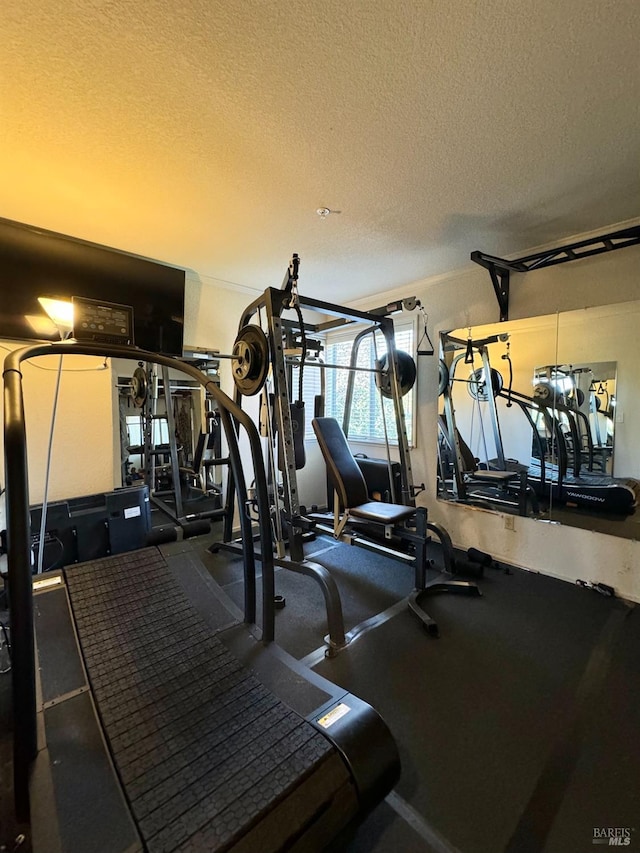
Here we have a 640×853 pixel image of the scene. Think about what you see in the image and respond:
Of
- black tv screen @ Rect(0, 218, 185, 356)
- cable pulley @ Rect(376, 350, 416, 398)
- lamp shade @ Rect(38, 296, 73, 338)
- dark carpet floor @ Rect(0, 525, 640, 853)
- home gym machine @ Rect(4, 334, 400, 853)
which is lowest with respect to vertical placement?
dark carpet floor @ Rect(0, 525, 640, 853)

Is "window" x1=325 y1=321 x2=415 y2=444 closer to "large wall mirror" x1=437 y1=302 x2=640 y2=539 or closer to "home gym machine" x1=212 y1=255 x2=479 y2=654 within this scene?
"large wall mirror" x1=437 y1=302 x2=640 y2=539

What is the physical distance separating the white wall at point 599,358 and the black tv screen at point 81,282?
2.29m

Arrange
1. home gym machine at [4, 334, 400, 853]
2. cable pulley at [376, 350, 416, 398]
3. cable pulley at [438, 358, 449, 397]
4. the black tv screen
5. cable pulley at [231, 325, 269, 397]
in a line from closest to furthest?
1. home gym machine at [4, 334, 400, 853]
2. cable pulley at [231, 325, 269, 397]
3. the black tv screen
4. cable pulley at [376, 350, 416, 398]
5. cable pulley at [438, 358, 449, 397]

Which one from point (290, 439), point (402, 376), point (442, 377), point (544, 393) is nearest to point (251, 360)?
point (290, 439)

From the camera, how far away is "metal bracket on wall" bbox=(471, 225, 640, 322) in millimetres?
2262

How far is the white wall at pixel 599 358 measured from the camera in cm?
244

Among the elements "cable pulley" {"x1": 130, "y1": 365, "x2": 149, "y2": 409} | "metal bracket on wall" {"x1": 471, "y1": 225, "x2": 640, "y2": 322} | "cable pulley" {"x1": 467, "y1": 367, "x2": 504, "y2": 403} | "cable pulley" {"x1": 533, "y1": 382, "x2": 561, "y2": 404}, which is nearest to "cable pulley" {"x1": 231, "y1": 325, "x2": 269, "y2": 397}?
"cable pulley" {"x1": 130, "y1": 365, "x2": 149, "y2": 409}

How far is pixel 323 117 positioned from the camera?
1.55 metres

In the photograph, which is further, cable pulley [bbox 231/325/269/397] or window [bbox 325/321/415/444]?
window [bbox 325/321/415/444]

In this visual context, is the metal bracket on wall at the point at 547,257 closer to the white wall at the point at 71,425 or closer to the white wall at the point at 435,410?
the white wall at the point at 435,410

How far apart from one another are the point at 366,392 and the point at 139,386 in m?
2.50

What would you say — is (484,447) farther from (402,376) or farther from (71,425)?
(71,425)

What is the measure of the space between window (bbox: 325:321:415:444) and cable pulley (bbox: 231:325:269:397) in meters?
1.67

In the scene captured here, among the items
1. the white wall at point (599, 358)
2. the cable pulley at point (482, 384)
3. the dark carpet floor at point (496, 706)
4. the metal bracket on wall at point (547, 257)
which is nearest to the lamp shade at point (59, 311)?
the dark carpet floor at point (496, 706)
